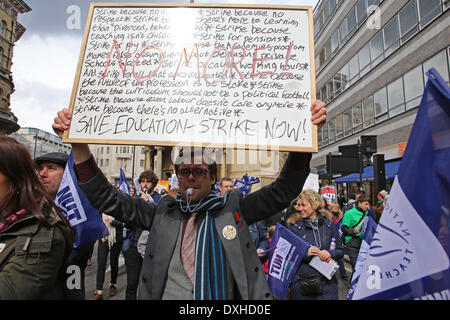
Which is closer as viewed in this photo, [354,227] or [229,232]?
[229,232]

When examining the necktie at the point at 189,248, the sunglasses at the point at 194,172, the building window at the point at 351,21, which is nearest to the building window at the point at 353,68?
the building window at the point at 351,21

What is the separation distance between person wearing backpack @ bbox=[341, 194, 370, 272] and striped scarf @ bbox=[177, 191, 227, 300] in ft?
16.5

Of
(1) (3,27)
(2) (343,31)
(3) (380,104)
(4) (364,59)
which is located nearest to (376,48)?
(4) (364,59)

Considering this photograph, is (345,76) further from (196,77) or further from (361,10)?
(196,77)

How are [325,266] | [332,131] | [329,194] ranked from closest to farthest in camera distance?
[325,266], [329,194], [332,131]

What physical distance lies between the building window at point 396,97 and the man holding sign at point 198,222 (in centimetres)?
1644

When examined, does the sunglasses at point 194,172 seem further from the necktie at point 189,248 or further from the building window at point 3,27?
the building window at point 3,27

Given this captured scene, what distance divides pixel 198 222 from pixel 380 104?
1895 cm

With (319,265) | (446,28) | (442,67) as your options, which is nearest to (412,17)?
(446,28)

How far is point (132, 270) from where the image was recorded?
423 centimetres

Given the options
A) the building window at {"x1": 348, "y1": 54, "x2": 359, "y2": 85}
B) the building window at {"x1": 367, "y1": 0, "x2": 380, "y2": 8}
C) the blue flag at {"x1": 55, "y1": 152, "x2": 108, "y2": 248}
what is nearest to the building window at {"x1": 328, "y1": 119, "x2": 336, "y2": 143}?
the building window at {"x1": 348, "y1": 54, "x2": 359, "y2": 85}

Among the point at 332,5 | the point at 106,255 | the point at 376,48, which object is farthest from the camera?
the point at 332,5

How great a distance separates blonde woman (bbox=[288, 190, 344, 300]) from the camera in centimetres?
320

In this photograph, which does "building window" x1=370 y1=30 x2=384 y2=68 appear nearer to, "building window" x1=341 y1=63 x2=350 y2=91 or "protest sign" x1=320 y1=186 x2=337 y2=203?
"building window" x1=341 y1=63 x2=350 y2=91
